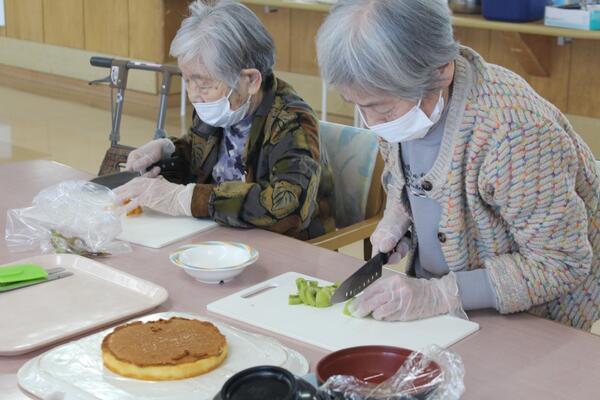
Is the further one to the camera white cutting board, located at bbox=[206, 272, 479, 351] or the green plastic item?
the green plastic item

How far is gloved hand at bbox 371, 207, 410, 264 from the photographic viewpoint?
1.90 m

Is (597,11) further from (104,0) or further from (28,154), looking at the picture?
(104,0)

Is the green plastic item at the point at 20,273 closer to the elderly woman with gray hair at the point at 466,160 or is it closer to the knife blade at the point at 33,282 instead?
the knife blade at the point at 33,282

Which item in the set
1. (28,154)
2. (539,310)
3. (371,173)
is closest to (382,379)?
(539,310)

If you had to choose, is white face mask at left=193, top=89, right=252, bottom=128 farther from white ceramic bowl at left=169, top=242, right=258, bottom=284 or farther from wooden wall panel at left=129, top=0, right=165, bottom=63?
wooden wall panel at left=129, top=0, right=165, bottom=63

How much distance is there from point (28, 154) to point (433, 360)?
4585mm

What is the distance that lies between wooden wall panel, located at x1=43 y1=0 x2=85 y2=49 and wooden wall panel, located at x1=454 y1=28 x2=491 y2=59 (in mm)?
3041

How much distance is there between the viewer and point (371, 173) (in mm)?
2561

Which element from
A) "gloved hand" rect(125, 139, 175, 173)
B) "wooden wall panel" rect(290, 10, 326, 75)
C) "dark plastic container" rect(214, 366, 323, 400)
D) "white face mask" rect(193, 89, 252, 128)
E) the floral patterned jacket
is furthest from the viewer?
"wooden wall panel" rect(290, 10, 326, 75)

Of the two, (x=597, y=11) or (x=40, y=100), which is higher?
(x=597, y=11)

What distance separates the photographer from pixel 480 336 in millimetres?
1552

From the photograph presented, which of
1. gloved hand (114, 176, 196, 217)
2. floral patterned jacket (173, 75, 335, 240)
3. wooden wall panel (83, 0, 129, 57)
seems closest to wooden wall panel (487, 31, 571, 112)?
wooden wall panel (83, 0, 129, 57)

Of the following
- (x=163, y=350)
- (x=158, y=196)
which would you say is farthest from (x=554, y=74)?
(x=163, y=350)

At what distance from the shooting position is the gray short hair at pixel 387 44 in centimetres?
154
